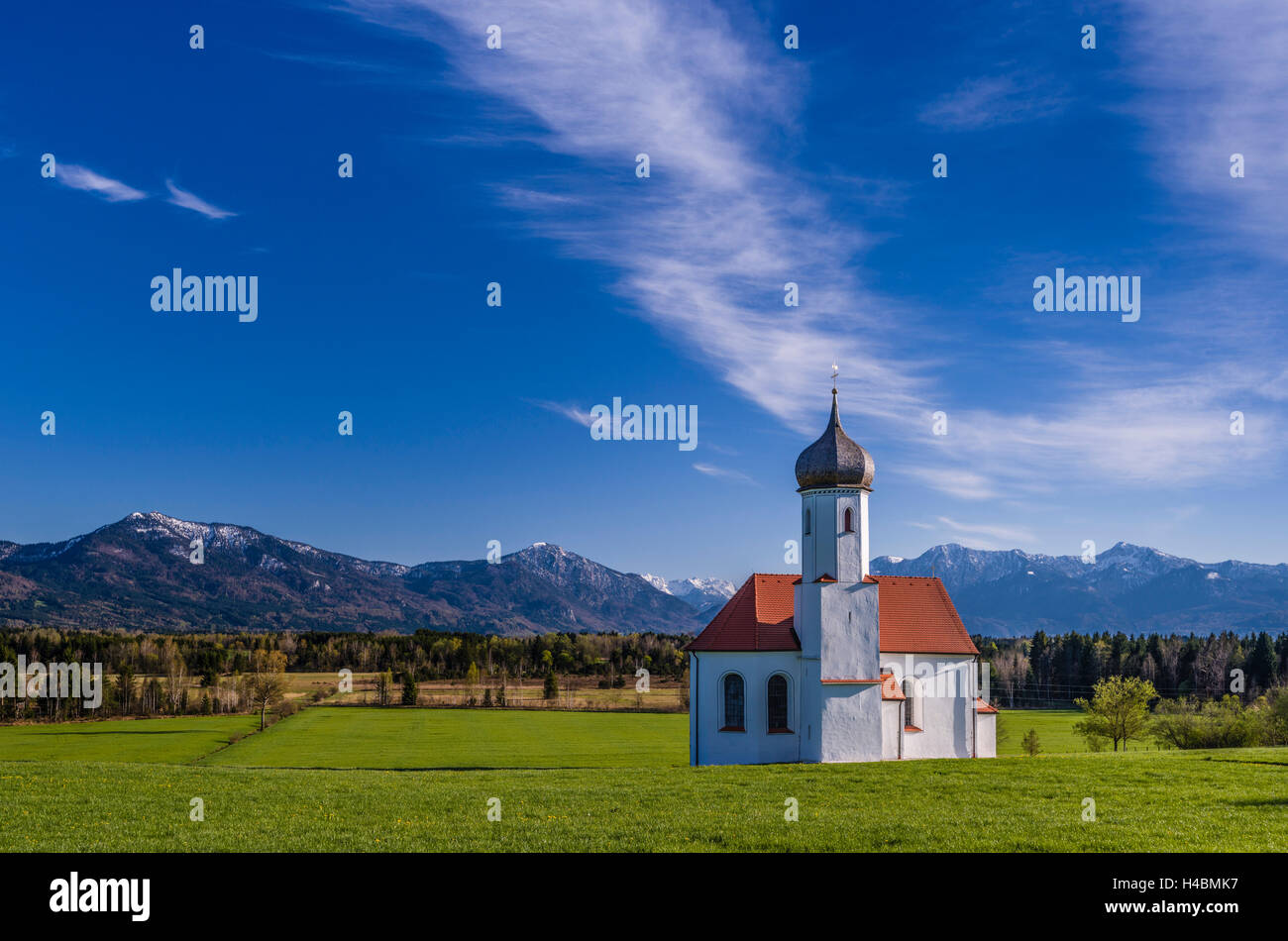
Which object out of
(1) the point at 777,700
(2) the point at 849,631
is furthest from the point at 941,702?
(1) the point at 777,700

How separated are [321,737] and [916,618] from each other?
→ 5348 centimetres

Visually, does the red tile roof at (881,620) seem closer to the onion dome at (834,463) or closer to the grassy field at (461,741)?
the onion dome at (834,463)

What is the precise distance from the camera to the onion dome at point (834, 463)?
37.5 metres

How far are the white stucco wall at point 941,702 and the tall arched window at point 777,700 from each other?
16.8 ft

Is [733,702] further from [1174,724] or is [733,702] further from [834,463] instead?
[1174,724]

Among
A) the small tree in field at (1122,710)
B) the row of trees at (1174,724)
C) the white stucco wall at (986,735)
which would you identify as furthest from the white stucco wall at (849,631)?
the small tree in field at (1122,710)

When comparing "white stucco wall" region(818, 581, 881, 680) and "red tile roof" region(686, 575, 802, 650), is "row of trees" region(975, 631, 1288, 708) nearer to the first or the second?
"red tile roof" region(686, 575, 802, 650)

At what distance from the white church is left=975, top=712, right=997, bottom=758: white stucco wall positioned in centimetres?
10

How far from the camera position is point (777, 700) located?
37500mm

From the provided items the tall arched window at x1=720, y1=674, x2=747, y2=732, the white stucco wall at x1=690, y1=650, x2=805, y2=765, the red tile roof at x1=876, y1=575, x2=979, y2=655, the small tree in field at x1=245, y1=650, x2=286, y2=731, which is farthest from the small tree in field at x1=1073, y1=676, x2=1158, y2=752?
the small tree in field at x1=245, y1=650, x2=286, y2=731

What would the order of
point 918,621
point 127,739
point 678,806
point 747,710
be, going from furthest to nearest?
1. point 127,739
2. point 918,621
3. point 747,710
4. point 678,806

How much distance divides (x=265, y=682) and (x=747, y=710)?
6533 cm
